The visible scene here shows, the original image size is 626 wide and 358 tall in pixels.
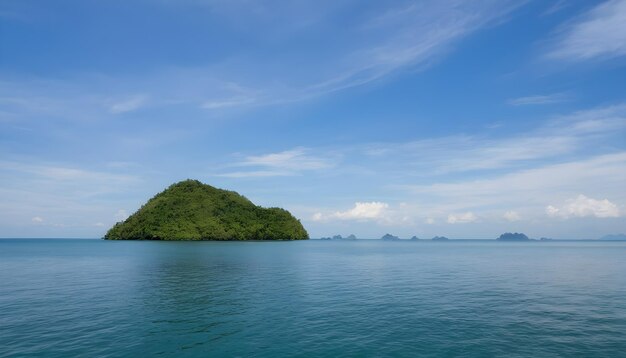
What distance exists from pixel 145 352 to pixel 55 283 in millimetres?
47435

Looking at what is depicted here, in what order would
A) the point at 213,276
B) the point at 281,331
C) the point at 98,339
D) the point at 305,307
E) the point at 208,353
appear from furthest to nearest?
the point at 213,276
the point at 305,307
the point at 281,331
the point at 98,339
the point at 208,353

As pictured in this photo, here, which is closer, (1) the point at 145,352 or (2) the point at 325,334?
(1) the point at 145,352

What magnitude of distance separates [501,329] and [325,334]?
53.2 feet

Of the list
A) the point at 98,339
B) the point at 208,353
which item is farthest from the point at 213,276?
the point at 208,353

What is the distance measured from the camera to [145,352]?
27578mm

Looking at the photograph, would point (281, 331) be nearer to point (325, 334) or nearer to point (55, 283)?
point (325, 334)

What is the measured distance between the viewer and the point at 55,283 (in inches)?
2466

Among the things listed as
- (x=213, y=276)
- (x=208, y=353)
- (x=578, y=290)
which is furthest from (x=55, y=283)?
(x=578, y=290)

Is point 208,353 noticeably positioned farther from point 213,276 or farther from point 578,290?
point 578,290

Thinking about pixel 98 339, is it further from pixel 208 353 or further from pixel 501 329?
pixel 501 329

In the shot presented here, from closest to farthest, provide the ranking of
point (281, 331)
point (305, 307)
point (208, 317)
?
point (281, 331)
point (208, 317)
point (305, 307)

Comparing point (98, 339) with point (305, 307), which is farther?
point (305, 307)

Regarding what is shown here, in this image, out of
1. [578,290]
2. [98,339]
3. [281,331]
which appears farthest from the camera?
[578,290]

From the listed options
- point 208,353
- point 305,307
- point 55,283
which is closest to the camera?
point 208,353
